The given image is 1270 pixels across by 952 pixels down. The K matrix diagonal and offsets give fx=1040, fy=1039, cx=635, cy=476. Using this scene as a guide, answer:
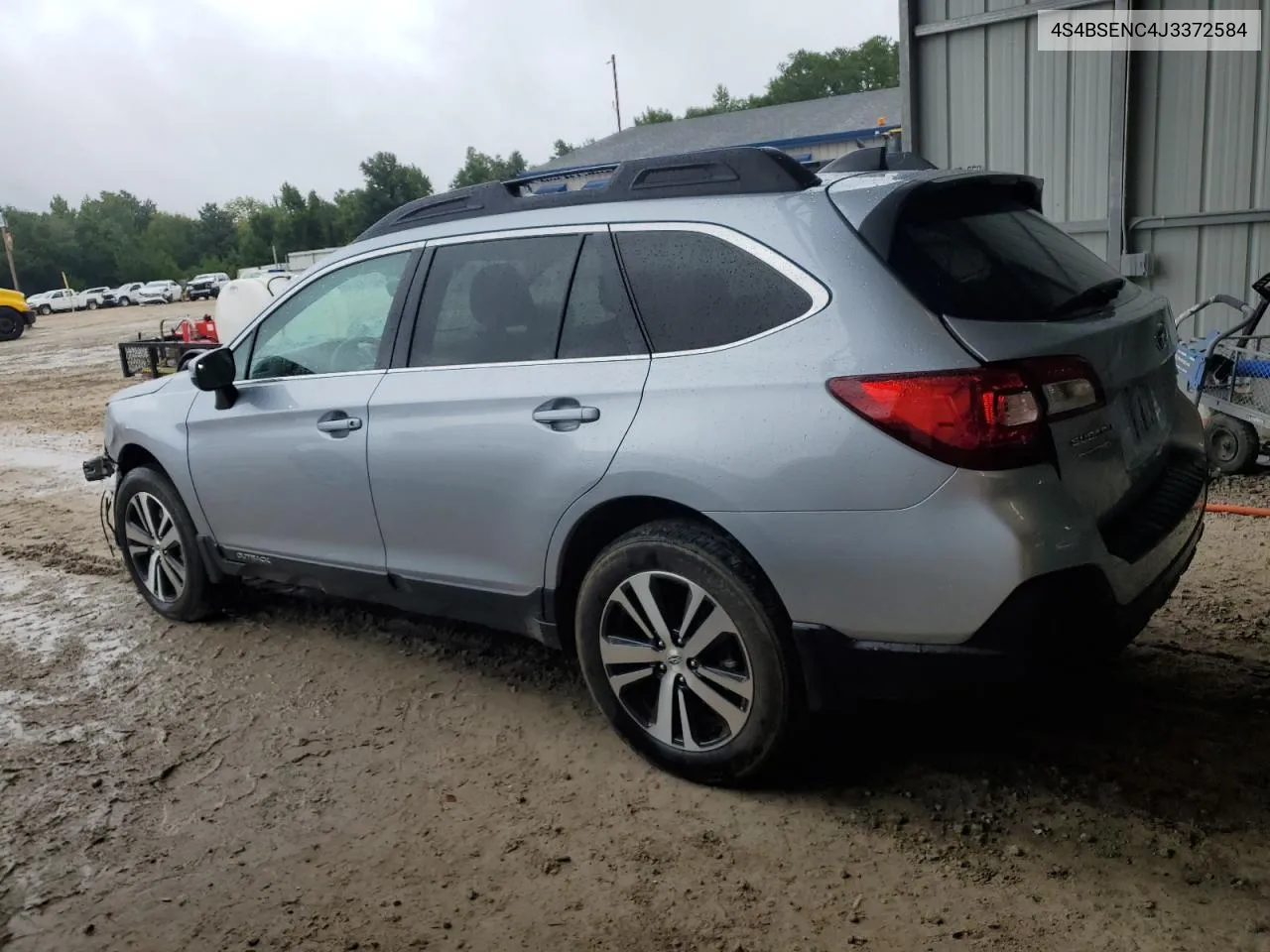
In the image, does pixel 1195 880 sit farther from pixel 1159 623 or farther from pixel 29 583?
pixel 29 583

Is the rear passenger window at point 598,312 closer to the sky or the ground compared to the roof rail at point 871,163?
closer to the ground

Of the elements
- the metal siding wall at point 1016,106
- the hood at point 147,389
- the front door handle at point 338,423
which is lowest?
the front door handle at point 338,423

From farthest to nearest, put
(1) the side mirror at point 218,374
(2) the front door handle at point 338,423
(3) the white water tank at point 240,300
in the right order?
(3) the white water tank at point 240,300
(1) the side mirror at point 218,374
(2) the front door handle at point 338,423

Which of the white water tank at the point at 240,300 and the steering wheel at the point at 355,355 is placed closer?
the steering wheel at the point at 355,355

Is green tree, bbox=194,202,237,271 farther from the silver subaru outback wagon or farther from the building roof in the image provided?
the silver subaru outback wagon

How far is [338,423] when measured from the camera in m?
3.90

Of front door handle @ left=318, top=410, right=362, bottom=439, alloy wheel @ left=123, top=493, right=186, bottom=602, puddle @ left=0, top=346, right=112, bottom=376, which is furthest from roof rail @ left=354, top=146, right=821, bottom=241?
puddle @ left=0, top=346, right=112, bottom=376

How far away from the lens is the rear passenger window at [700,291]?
2.89 m

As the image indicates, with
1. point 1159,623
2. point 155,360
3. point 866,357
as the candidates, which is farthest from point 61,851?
point 155,360

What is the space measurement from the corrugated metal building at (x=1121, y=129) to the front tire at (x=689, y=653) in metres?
6.23

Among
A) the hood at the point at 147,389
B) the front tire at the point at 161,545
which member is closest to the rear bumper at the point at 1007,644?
the front tire at the point at 161,545

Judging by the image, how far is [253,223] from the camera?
71.6 metres

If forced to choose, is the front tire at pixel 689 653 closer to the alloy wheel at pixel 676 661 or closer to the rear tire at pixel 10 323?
the alloy wheel at pixel 676 661

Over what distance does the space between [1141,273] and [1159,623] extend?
4571 mm
